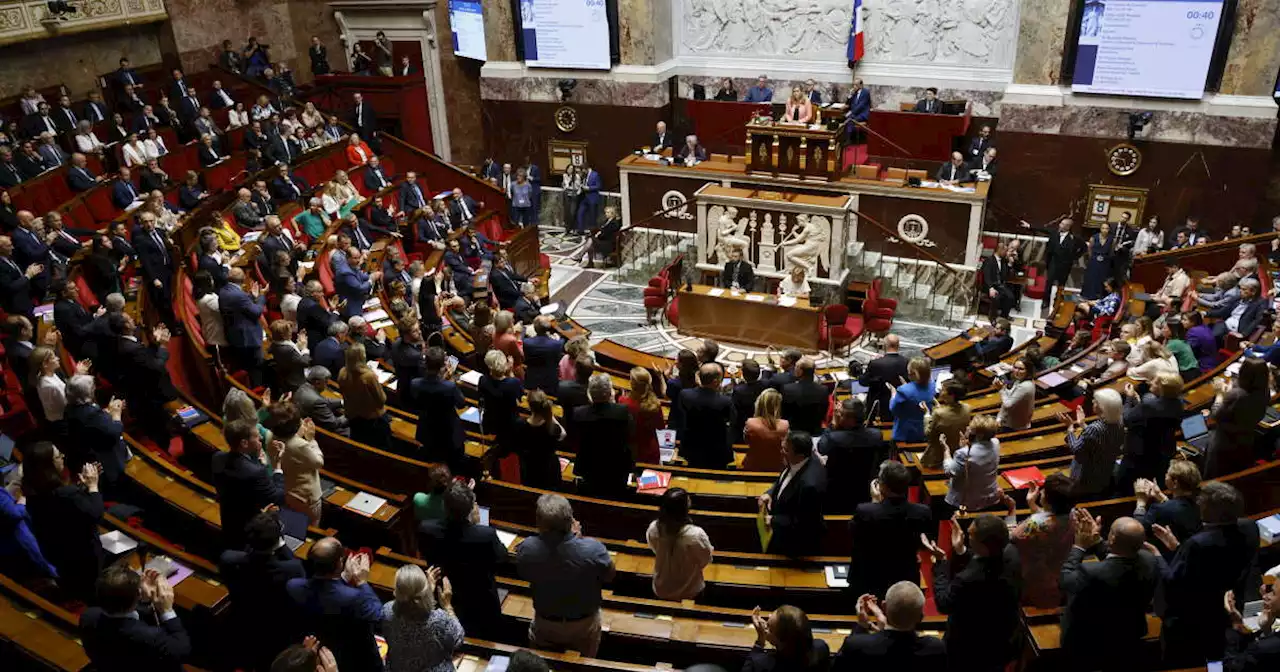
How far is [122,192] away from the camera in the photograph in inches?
482

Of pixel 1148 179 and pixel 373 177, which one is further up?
pixel 373 177

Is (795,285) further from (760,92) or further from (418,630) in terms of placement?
(418,630)

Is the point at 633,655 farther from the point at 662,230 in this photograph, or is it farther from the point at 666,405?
the point at 662,230

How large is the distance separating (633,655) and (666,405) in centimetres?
358

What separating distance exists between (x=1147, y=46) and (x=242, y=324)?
12.9 m

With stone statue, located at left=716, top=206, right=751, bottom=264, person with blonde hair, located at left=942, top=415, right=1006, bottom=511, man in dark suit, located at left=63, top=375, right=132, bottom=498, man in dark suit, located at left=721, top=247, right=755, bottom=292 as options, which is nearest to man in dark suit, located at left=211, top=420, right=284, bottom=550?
man in dark suit, located at left=63, top=375, right=132, bottom=498

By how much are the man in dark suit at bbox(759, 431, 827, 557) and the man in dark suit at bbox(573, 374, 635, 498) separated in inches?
41.5

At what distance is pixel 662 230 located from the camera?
16016 mm

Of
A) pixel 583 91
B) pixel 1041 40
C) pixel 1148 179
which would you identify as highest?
pixel 1041 40

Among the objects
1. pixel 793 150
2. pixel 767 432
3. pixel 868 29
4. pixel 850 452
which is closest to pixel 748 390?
pixel 767 432

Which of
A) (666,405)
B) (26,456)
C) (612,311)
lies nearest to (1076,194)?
(612,311)

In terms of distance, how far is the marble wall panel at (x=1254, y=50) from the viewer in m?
12.7

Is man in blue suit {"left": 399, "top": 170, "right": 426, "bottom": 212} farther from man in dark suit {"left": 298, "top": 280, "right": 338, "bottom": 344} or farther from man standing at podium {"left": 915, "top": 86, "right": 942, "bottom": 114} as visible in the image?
man standing at podium {"left": 915, "top": 86, "right": 942, "bottom": 114}

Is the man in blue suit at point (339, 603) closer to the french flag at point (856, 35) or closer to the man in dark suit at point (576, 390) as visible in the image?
the man in dark suit at point (576, 390)
